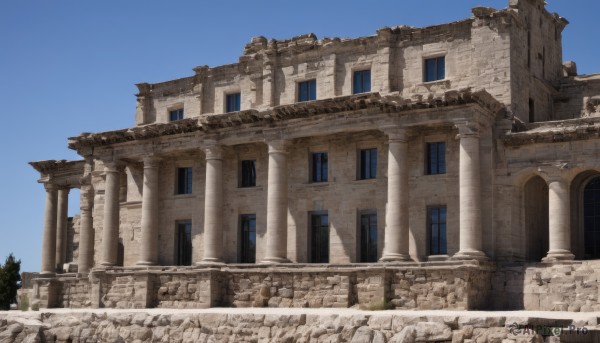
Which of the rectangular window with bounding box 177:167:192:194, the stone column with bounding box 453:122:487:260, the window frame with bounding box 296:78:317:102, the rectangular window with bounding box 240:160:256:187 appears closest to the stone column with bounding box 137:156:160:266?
the rectangular window with bounding box 177:167:192:194

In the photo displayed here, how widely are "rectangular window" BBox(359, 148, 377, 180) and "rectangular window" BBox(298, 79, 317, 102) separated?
4084 millimetres

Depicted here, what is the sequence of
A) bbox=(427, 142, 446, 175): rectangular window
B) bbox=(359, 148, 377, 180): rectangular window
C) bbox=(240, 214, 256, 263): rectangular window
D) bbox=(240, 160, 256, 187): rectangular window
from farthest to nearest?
bbox=(240, 160, 256, 187): rectangular window, bbox=(240, 214, 256, 263): rectangular window, bbox=(359, 148, 377, 180): rectangular window, bbox=(427, 142, 446, 175): rectangular window

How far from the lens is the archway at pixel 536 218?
3419 centimetres

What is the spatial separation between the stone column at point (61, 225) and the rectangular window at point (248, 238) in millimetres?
14886

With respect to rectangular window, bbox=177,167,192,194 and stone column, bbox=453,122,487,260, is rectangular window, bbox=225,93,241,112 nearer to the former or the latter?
rectangular window, bbox=177,167,192,194

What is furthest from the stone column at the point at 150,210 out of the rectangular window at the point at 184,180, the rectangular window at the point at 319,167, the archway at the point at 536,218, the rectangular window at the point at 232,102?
the archway at the point at 536,218

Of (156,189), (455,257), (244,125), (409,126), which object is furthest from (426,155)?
(156,189)

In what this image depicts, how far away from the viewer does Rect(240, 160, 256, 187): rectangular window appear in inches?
1583

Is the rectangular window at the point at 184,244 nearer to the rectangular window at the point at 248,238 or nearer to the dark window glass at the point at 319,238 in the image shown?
the rectangular window at the point at 248,238

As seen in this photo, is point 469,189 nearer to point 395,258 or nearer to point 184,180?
point 395,258

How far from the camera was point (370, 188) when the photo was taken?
3653 centimetres

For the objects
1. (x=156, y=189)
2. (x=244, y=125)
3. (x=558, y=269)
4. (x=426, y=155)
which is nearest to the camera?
(x=558, y=269)

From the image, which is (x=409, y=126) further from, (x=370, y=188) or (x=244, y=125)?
(x=244, y=125)

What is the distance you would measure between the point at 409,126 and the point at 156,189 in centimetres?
1368
